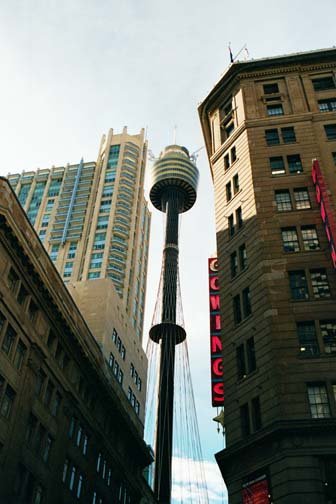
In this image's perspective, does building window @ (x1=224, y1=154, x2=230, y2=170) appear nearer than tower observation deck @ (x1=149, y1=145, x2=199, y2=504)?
Yes

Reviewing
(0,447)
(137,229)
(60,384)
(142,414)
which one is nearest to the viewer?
(0,447)

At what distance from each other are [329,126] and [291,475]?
35.3 m

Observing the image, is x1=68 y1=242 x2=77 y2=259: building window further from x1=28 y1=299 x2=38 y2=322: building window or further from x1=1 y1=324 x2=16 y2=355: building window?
x1=1 y1=324 x2=16 y2=355: building window

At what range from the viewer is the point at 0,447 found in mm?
40344

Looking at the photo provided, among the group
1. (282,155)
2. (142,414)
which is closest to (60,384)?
(282,155)

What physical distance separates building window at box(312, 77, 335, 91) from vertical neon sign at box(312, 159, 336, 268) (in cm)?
1575

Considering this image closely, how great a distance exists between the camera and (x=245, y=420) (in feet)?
131

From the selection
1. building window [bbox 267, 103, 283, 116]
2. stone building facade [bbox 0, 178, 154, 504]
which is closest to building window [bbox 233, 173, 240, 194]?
building window [bbox 267, 103, 283, 116]

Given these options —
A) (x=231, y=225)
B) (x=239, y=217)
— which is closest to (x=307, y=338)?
(x=239, y=217)

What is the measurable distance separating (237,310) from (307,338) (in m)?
7.67

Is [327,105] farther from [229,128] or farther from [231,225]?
[231,225]

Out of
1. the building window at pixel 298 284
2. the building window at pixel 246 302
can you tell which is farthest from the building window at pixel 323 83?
the building window at pixel 246 302

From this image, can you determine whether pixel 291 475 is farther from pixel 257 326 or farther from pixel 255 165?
pixel 255 165

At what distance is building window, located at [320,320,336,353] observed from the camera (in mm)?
39375
